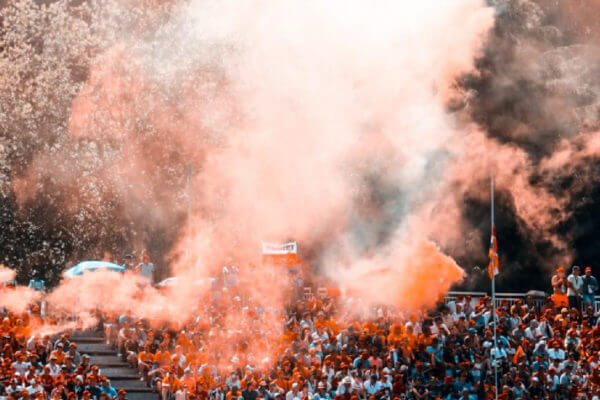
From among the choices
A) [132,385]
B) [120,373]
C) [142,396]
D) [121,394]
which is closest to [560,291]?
[142,396]

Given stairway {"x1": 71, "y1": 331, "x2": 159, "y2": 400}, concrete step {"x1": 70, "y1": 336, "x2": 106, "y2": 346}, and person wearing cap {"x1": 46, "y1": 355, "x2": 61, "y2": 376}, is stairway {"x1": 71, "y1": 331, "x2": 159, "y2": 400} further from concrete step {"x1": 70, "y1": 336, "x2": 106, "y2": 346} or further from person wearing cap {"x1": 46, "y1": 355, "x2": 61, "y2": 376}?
person wearing cap {"x1": 46, "y1": 355, "x2": 61, "y2": 376}

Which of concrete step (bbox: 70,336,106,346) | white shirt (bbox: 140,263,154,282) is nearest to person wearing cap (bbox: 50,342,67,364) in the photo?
concrete step (bbox: 70,336,106,346)

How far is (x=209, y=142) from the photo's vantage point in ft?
146

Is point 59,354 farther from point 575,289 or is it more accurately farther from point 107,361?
point 575,289

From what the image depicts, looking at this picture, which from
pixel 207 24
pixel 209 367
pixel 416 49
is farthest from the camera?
pixel 207 24

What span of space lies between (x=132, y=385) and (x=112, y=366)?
120cm

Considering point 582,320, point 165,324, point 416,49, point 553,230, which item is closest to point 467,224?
point 553,230

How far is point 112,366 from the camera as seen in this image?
103 feet

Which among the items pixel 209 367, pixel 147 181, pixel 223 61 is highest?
pixel 223 61

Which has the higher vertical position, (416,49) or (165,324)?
(416,49)

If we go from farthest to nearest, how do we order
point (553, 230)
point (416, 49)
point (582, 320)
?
1. point (553, 230)
2. point (416, 49)
3. point (582, 320)

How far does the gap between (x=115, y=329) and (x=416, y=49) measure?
537 inches

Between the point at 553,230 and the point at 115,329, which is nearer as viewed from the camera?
the point at 115,329

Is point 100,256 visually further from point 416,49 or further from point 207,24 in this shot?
point 416,49
